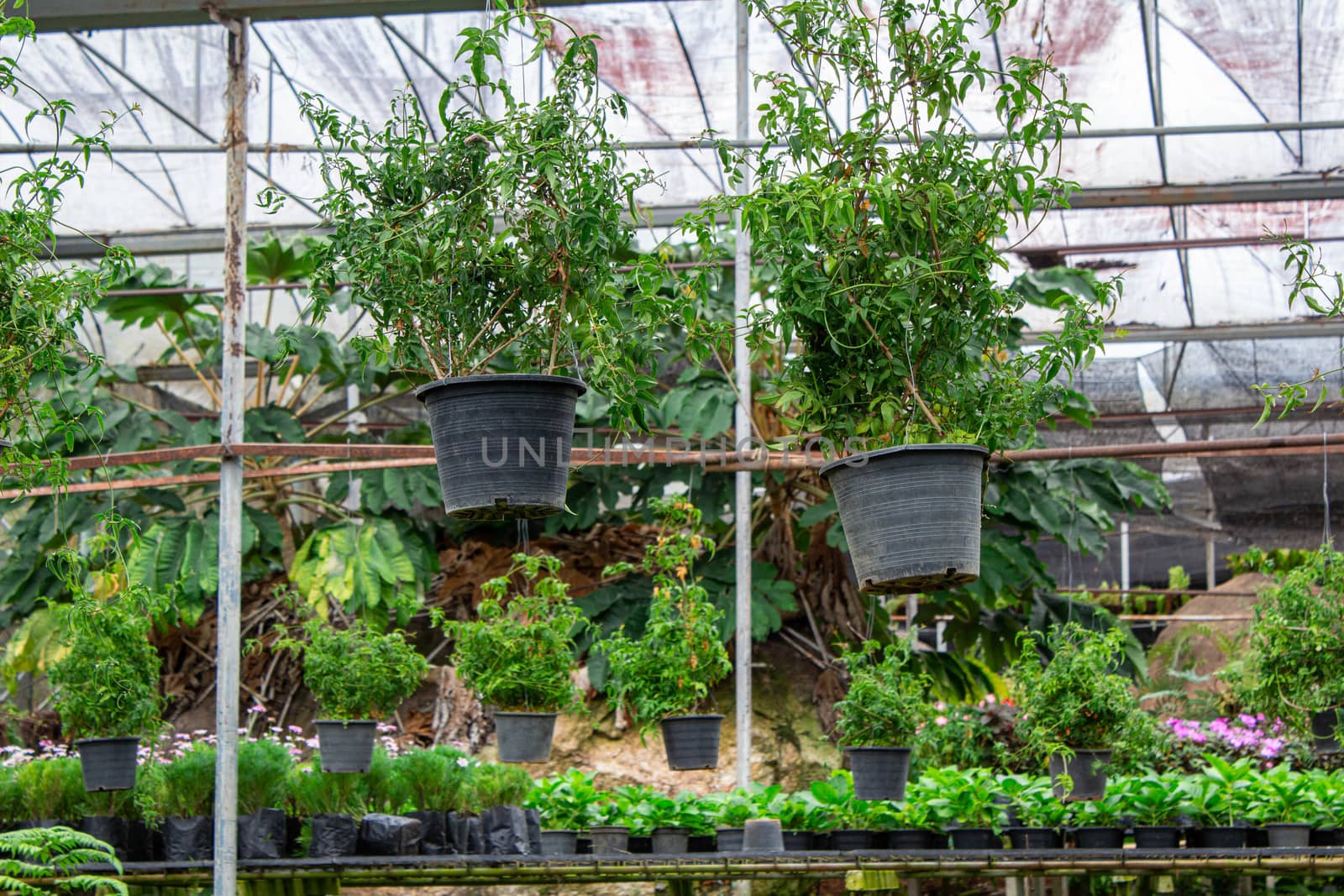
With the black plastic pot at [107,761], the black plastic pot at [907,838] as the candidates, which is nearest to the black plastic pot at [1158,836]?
the black plastic pot at [907,838]

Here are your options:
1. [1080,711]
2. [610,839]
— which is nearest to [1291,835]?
[1080,711]

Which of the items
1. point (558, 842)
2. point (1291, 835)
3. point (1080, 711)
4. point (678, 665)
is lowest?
point (558, 842)

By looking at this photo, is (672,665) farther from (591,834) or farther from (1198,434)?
(1198,434)

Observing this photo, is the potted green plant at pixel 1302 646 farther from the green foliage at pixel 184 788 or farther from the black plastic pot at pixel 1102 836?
the green foliage at pixel 184 788

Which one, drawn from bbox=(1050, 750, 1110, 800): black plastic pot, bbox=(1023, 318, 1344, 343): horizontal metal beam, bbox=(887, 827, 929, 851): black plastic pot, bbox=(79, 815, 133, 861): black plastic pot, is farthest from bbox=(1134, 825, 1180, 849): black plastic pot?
bbox=(79, 815, 133, 861): black plastic pot

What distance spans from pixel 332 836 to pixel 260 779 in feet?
1.50

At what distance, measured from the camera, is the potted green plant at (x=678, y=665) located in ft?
21.6

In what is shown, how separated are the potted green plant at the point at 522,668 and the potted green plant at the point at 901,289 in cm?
356

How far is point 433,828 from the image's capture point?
697 cm

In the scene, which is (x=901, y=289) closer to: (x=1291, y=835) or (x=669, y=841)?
(x=669, y=841)

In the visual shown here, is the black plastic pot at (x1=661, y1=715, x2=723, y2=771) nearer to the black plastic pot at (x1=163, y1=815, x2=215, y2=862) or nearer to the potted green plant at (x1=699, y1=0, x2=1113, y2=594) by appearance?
the black plastic pot at (x1=163, y1=815, x2=215, y2=862)

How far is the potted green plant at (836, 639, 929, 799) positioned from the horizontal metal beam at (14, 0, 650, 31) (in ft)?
12.7

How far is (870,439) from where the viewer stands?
10.7 ft

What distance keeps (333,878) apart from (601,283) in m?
4.12
